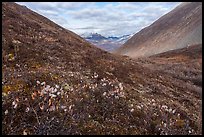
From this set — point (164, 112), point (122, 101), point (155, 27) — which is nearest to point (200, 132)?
point (164, 112)

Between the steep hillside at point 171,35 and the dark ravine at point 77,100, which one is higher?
the steep hillside at point 171,35

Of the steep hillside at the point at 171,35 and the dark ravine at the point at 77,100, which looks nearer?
the dark ravine at the point at 77,100

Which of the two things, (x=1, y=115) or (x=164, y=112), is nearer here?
(x=1, y=115)

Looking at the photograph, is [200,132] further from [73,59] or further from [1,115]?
[73,59]

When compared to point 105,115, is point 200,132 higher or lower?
lower

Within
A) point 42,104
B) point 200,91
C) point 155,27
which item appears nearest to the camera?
point 42,104
